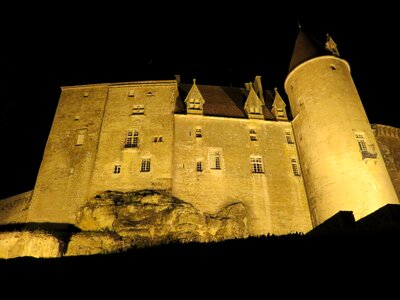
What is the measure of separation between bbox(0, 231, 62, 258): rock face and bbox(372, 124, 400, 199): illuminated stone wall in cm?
2725

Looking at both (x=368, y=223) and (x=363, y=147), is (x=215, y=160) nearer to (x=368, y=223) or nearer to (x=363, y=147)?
(x=363, y=147)

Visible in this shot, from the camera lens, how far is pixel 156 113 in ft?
102

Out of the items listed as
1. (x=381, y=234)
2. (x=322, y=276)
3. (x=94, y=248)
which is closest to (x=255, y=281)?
(x=322, y=276)

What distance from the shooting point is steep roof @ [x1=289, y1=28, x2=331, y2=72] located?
3141cm

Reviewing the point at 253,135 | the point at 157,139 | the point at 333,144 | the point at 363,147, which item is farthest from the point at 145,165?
the point at 363,147

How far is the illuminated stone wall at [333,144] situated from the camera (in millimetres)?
25047

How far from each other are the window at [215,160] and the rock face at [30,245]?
40.2ft

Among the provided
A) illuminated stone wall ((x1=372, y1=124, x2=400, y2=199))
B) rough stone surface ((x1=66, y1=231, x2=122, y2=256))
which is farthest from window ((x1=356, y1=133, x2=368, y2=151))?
rough stone surface ((x1=66, y1=231, x2=122, y2=256))

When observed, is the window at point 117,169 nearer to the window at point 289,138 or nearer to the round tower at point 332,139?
the window at point 289,138

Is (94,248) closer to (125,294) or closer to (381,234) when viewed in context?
(125,294)

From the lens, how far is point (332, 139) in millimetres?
27297

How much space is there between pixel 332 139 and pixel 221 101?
1096 cm

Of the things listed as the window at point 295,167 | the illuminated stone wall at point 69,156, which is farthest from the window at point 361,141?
the illuminated stone wall at point 69,156

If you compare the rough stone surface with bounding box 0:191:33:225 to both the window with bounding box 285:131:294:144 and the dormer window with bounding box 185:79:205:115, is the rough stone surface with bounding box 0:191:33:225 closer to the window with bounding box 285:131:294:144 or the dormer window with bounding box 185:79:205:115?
the dormer window with bounding box 185:79:205:115
